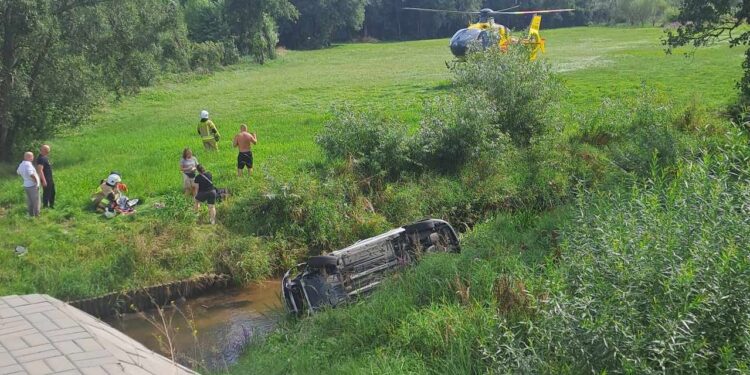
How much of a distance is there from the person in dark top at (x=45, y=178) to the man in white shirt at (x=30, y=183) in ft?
1.67

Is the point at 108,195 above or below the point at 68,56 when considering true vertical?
below

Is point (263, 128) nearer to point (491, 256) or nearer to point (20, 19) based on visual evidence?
point (20, 19)

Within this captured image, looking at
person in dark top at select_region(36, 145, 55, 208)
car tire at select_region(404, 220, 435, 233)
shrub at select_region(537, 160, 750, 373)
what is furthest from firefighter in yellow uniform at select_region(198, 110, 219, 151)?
shrub at select_region(537, 160, 750, 373)

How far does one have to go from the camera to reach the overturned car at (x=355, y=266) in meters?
11.1

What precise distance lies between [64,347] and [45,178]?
849cm

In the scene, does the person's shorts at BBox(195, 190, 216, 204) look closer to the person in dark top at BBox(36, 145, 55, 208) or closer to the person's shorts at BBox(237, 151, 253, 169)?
the person's shorts at BBox(237, 151, 253, 169)

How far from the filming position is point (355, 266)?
1155 cm

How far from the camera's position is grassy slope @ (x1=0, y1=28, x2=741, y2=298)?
1384 centimetres

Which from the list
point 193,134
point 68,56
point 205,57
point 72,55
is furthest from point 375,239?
point 205,57

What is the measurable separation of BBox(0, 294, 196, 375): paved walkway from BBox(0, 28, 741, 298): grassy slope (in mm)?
3037

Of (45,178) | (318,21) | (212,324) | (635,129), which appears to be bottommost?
(212,324)

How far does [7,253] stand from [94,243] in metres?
1.57

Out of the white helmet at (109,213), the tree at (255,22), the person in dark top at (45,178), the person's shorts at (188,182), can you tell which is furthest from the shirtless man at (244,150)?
the tree at (255,22)

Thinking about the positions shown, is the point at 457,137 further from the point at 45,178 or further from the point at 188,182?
the point at 45,178
